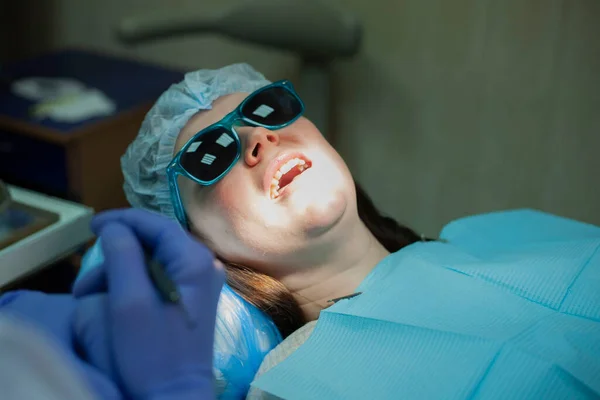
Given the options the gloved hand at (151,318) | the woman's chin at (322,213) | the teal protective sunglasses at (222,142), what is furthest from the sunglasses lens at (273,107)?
the gloved hand at (151,318)

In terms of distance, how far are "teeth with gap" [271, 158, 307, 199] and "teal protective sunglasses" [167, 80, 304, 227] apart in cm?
7

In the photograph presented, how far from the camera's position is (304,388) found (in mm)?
860

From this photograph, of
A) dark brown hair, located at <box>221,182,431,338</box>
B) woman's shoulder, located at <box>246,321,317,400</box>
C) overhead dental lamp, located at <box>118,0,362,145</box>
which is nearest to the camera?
woman's shoulder, located at <box>246,321,317,400</box>

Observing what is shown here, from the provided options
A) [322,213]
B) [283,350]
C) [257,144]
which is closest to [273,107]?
[257,144]

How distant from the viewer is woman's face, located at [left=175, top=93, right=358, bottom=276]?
3.17 ft

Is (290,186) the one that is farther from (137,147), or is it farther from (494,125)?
(494,125)

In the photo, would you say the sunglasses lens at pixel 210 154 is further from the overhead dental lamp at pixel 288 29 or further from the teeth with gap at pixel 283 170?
the overhead dental lamp at pixel 288 29

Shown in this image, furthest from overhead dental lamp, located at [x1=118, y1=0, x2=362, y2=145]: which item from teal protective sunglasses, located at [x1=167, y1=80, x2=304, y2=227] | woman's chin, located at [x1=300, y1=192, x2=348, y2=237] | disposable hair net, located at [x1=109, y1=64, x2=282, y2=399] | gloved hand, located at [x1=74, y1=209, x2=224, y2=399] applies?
gloved hand, located at [x1=74, y1=209, x2=224, y2=399]

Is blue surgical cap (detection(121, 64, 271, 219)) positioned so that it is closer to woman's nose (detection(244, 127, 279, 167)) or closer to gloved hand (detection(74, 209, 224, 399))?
woman's nose (detection(244, 127, 279, 167))

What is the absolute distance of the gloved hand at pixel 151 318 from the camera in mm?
706

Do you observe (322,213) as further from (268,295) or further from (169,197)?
(169,197)

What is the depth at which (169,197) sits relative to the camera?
110 cm

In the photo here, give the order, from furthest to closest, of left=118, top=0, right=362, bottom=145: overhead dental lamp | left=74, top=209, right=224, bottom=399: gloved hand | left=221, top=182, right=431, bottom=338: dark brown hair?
left=118, top=0, right=362, bottom=145: overhead dental lamp < left=221, top=182, right=431, bottom=338: dark brown hair < left=74, top=209, right=224, bottom=399: gloved hand

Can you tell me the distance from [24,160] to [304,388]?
1.09 meters
